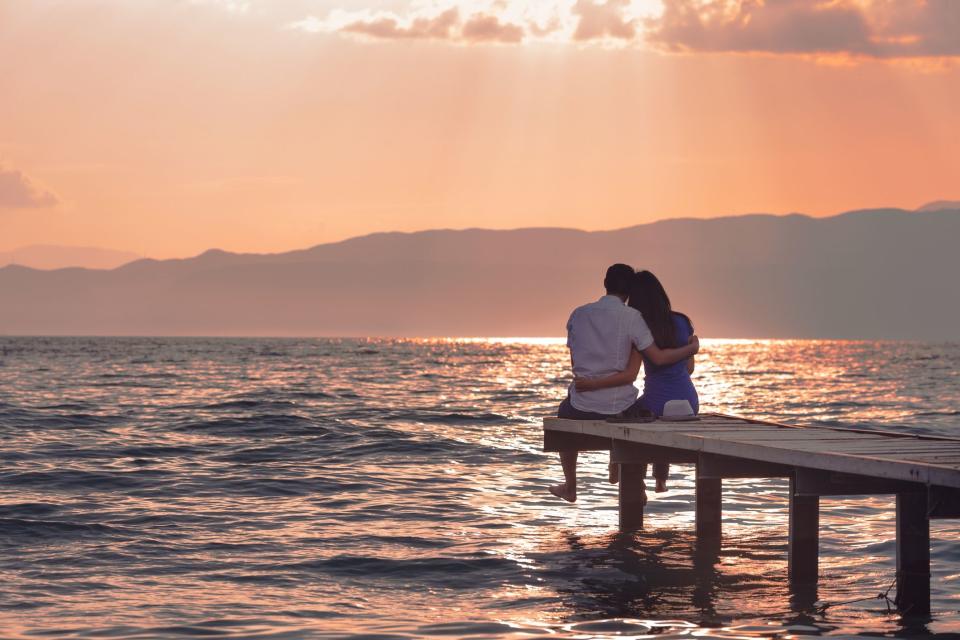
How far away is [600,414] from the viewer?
13.4 m

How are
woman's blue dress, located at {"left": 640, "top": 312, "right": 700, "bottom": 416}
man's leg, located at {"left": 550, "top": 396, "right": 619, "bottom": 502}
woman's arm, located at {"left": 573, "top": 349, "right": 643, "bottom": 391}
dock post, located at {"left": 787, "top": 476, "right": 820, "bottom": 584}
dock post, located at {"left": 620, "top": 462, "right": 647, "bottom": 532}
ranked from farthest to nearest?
dock post, located at {"left": 620, "top": 462, "right": 647, "bottom": 532} → man's leg, located at {"left": 550, "top": 396, "right": 619, "bottom": 502} → woman's blue dress, located at {"left": 640, "top": 312, "right": 700, "bottom": 416} → woman's arm, located at {"left": 573, "top": 349, "right": 643, "bottom": 391} → dock post, located at {"left": 787, "top": 476, "right": 820, "bottom": 584}

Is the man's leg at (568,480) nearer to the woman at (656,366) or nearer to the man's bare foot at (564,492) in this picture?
the man's bare foot at (564,492)

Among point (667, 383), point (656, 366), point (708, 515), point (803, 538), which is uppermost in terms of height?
point (656, 366)

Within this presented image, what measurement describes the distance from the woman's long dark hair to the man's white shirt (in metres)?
0.15

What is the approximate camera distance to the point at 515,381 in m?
64.0

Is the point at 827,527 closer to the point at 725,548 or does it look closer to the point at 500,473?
the point at 725,548

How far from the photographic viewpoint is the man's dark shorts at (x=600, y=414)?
43.4 feet

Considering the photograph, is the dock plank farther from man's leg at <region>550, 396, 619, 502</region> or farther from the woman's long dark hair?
the woman's long dark hair

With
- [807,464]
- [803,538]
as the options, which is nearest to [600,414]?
[803,538]

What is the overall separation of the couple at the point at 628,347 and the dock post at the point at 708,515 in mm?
1170

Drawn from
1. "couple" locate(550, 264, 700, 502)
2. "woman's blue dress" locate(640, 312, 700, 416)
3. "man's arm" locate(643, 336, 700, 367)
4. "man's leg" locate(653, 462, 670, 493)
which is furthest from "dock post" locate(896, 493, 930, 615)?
"man's leg" locate(653, 462, 670, 493)

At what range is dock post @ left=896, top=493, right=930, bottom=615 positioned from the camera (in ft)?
35.0

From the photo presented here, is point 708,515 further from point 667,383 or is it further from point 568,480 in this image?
point 667,383

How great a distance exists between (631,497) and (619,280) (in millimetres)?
3202
